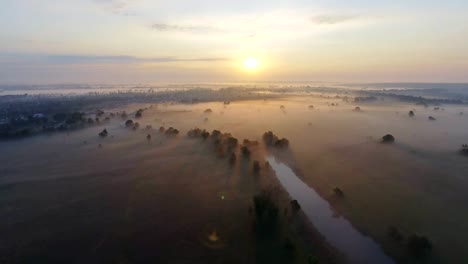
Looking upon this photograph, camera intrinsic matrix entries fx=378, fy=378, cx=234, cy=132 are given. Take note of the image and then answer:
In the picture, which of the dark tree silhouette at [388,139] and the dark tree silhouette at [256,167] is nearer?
the dark tree silhouette at [256,167]

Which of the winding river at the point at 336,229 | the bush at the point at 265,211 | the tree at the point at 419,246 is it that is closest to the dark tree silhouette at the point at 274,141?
the winding river at the point at 336,229

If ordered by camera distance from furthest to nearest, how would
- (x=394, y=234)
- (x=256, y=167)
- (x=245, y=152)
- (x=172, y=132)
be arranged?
(x=172, y=132), (x=245, y=152), (x=256, y=167), (x=394, y=234)

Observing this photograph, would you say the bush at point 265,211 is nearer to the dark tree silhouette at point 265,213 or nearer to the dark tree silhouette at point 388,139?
the dark tree silhouette at point 265,213

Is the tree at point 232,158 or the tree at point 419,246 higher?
the tree at point 232,158

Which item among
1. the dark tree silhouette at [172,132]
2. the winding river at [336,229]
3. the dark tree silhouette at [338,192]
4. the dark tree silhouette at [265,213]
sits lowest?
the winding river at [336,229]

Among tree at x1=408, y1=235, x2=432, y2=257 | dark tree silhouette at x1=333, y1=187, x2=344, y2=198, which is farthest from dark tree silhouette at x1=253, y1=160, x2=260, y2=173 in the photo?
tree at x1=408, y1=235, x2=432, y2=257

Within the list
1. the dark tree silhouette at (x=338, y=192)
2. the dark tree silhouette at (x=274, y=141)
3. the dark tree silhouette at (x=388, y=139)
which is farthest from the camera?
the dark tree silhouette at (x=388, y=139)

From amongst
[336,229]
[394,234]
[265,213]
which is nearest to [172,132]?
[265,213]

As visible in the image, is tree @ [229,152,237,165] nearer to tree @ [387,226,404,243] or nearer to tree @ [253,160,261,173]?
tree @ [253,160,261,173]

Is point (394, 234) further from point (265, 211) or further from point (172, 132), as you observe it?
point (172, 132)

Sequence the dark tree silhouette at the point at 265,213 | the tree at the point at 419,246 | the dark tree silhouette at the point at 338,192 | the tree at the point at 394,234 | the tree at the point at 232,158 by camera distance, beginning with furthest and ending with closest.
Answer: the tree at the point at 232,158 → the dark tree silhouette at the point at 338,192 → the dark tree silhouette at the point at 265,213 → the tree at the point at 394,234 → the tree at the point at 419,246
